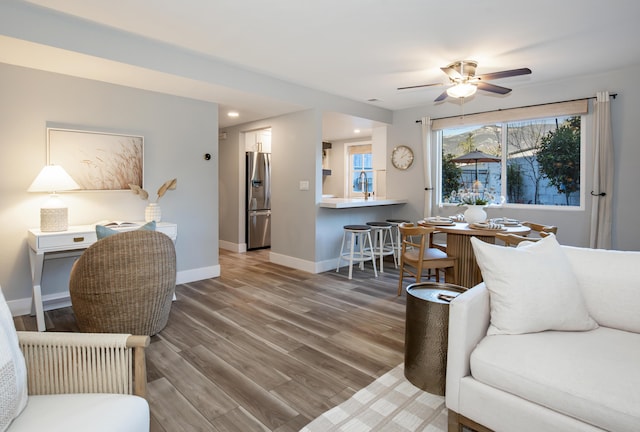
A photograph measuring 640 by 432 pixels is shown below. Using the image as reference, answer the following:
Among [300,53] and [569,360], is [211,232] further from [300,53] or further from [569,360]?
[569,360]

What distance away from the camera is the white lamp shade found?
123 inches

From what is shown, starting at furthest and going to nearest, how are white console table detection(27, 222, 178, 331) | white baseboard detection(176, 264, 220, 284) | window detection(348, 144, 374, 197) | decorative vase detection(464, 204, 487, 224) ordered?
window detection(348, 144, 374, 197) → white baseboard detection(176, 264, 220, 284) → decorative vase detection(464, 204, 487, 224) → white console table detection(27, 222, 178, 331)

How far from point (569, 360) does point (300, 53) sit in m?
3.26

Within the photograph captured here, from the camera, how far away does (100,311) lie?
101 inches

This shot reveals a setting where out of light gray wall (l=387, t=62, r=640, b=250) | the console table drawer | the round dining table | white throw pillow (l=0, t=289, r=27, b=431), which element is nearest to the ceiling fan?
light gray wall (l=387, t=62, r=640, b=250)

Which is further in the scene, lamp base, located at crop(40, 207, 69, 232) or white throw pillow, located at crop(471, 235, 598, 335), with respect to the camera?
lamp base, located at crop(40, 207, 69, 232)

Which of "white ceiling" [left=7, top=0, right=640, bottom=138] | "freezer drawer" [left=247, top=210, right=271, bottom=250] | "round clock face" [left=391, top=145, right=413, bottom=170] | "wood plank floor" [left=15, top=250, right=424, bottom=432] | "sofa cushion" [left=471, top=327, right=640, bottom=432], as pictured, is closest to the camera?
"sofa cushion" [left=471, top=327, right=640, bottom=432]

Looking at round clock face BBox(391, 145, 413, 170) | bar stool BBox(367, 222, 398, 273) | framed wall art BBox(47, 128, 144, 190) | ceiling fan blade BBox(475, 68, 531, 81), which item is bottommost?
bar stool BBox(367, 222, 398, 273)

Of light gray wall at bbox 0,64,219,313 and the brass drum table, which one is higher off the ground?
light gray wall at bbox 0,64,219,313

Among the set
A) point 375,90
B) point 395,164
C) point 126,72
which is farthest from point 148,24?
point 395,164

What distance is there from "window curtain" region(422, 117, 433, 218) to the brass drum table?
3.64 metres

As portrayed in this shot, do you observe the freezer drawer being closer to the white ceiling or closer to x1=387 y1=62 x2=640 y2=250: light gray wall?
the white ceiling

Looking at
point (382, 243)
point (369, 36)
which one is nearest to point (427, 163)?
point (382, 243)

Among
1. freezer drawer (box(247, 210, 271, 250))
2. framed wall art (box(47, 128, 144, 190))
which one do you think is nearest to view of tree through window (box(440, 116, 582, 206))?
freezer drawer (box(247, 210, 271, 250))
